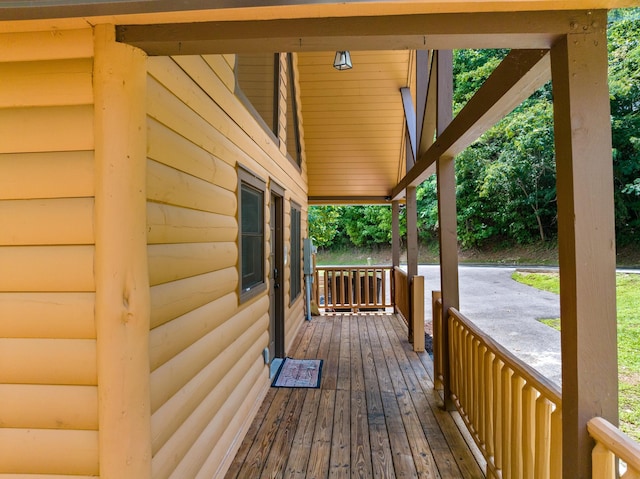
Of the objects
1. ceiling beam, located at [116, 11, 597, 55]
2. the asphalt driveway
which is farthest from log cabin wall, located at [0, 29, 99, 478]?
the asphalt driveway

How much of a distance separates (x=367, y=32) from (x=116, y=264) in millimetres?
1266

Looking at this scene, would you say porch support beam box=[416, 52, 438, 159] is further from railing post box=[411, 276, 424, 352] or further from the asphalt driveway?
the asphalt driveway

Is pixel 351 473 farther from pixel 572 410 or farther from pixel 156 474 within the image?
pixel 572 410

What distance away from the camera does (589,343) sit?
120 centimetres

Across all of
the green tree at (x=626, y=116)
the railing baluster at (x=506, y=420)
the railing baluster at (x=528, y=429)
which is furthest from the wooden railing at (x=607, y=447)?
the green tree at (x=626, y=116)

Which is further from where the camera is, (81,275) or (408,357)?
(408,357)

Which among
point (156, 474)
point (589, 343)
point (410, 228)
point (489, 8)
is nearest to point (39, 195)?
point (156, 474)

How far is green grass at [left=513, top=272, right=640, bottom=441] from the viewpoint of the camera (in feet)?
9.99

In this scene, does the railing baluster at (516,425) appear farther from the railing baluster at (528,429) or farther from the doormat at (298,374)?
the doormat at (298,374)

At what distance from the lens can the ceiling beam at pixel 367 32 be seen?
3.88 feet

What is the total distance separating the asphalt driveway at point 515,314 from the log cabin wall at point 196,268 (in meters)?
3.89

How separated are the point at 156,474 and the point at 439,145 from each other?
117 inches

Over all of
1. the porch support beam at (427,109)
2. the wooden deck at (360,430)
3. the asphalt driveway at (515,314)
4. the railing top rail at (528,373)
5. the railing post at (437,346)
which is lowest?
the asphalt driveway at (515,314)

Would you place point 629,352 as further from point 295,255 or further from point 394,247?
point 295,255
